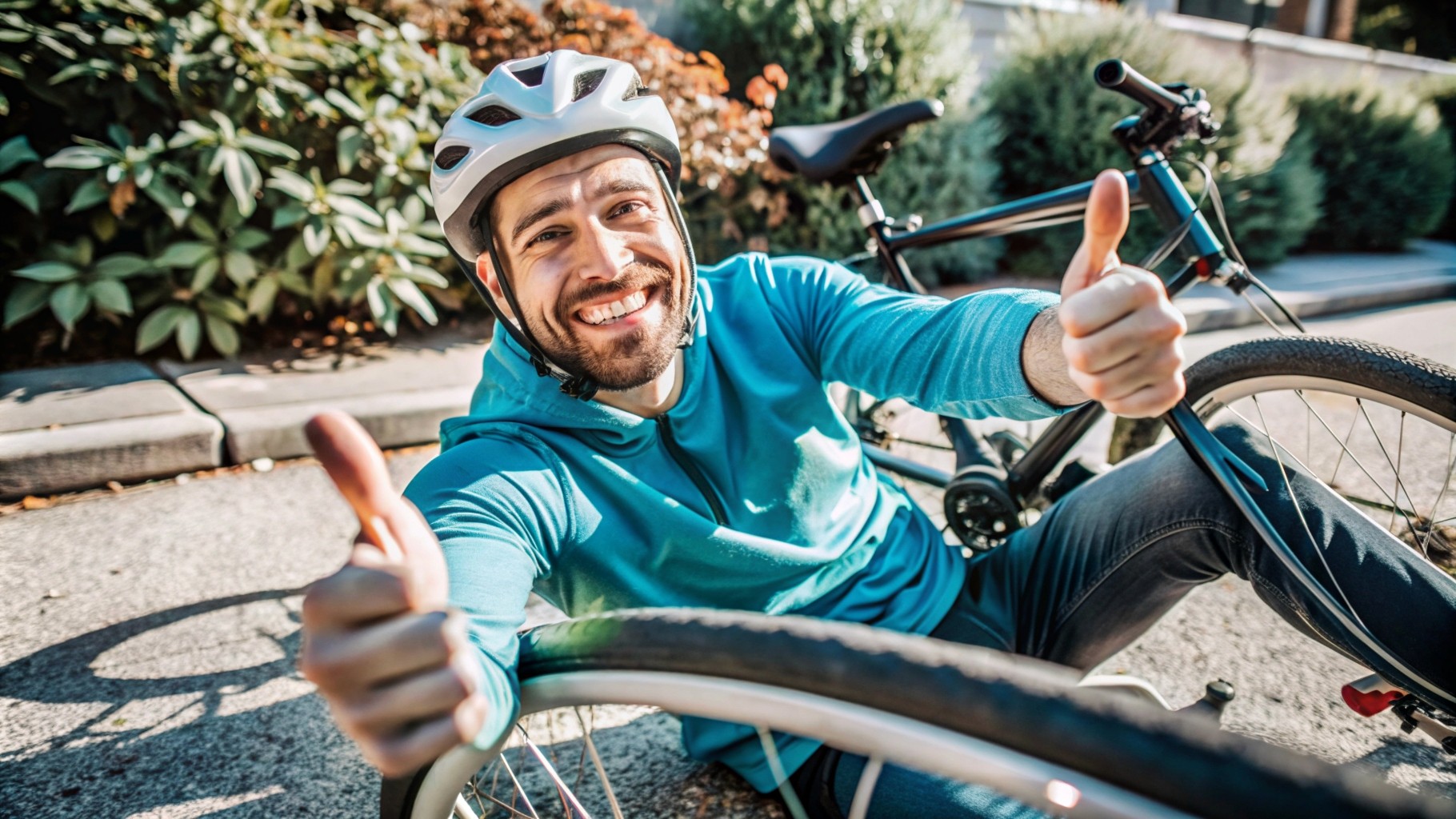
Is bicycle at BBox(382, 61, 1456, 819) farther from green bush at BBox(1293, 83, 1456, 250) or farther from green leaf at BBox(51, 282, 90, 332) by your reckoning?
green bush at BBox(1293, 83, 1456, 250)

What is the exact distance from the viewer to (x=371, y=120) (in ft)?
14.2

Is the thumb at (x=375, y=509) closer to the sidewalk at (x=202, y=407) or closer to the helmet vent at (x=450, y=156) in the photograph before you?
the helmet vent at (x=450, y=156)

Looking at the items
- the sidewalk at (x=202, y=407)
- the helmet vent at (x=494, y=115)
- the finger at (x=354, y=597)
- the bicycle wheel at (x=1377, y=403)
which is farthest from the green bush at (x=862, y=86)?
the finger at (x=354, y=597)

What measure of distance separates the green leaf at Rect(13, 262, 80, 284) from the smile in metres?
3.57

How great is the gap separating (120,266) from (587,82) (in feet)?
11.4

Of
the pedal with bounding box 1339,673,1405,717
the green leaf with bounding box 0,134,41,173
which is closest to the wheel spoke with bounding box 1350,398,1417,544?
the pedal with bounding box 1339,673,1405,717

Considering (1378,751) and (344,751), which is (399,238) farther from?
(1378,751)

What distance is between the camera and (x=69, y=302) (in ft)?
12.5

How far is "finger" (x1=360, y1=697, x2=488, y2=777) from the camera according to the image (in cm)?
72

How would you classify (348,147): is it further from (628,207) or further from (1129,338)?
(1129,338)

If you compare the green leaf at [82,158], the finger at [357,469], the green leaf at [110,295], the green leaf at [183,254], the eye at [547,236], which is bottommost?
the green leaf at [110,295]

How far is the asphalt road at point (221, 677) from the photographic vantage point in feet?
6.11

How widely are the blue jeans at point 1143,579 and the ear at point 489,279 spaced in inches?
45.0

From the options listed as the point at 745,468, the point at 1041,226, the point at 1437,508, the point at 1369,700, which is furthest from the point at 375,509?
the point at 1437,508
